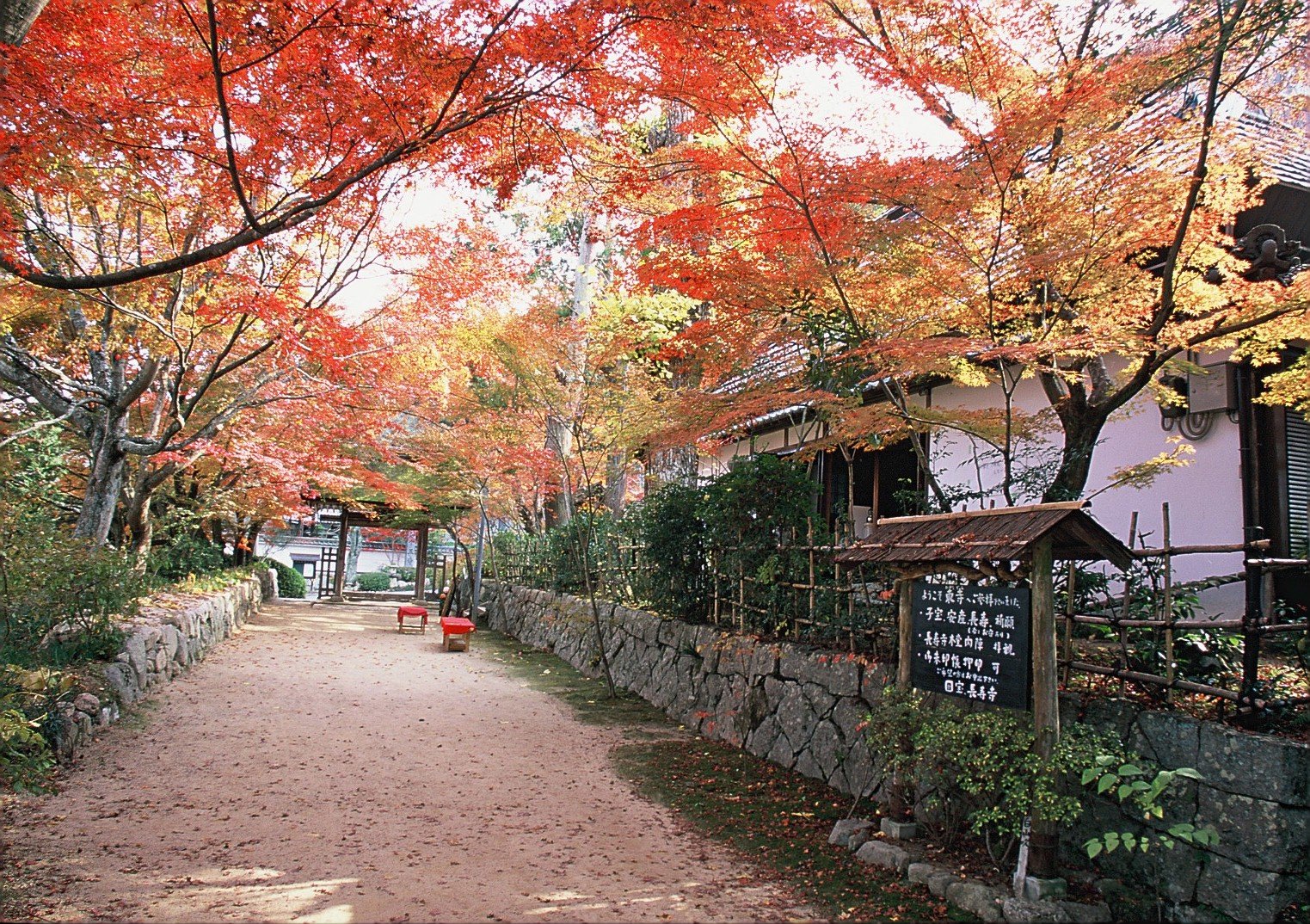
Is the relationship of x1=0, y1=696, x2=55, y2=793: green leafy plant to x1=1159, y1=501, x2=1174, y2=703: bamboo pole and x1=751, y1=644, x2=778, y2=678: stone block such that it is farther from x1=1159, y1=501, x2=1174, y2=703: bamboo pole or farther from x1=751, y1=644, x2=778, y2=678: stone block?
x1=1159, y1=501, x2=1174, y2=703: bamboo pole

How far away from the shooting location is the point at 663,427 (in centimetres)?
977

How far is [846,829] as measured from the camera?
528cm

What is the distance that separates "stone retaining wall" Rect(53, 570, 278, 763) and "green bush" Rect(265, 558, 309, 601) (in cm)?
1417

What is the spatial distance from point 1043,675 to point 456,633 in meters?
12.6

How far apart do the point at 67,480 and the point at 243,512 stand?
565 centimetres

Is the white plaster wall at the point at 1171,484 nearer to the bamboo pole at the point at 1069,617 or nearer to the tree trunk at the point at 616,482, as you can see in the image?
the bamboo pole at the point at 1069,617

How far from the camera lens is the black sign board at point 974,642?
176 inches

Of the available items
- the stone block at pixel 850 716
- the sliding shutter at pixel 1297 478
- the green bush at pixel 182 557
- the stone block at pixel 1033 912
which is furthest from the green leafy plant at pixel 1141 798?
the green bush at pixel 182 557

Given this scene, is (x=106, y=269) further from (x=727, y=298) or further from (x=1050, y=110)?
(x=1050, y=110)

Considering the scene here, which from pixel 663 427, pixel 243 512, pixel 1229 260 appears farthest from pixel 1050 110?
pixel 243 512

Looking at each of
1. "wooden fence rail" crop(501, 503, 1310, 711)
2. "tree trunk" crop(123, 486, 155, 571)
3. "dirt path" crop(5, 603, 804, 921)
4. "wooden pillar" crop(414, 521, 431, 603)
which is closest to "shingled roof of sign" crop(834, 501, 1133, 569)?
"wooden fence rail" crop(501, 503, 1310, 711)

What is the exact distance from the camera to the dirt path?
4.27 m

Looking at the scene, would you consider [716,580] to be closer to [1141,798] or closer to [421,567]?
[1141,798]

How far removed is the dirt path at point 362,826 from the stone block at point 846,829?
75 cm
